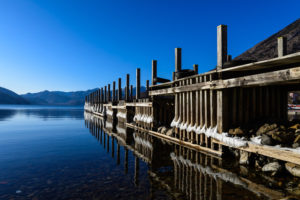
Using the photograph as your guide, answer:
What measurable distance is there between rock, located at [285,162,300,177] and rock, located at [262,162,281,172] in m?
0.23

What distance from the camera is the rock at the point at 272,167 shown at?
6.06 metres

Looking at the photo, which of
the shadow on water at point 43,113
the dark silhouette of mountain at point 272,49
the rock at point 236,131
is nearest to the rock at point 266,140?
the rock at point 236,131

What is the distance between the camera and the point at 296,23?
98.4 m

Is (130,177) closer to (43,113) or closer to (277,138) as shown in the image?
(277,138)

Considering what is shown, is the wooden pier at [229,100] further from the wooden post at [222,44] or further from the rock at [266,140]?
the rock at [266,140]

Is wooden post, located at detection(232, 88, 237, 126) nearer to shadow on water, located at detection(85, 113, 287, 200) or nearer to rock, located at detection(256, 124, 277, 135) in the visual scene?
rock, located at detection(256, 124, 277, 135)

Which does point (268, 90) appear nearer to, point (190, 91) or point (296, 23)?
point (190, 91)

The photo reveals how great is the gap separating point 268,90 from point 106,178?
7916mm

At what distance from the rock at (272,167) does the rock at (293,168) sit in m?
0.23

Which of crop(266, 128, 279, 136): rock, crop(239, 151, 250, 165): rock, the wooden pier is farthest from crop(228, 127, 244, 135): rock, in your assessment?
crop(266, 128, 279, 136): rock

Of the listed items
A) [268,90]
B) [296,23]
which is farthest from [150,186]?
[296,23]

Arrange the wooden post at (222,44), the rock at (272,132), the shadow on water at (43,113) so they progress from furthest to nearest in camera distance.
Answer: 1. the shadow on water at (43,113)
2. the wooden post at (222,44)
3. the rock at (272,132)

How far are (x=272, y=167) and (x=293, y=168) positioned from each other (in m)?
0.56

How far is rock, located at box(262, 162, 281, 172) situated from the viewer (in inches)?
238
